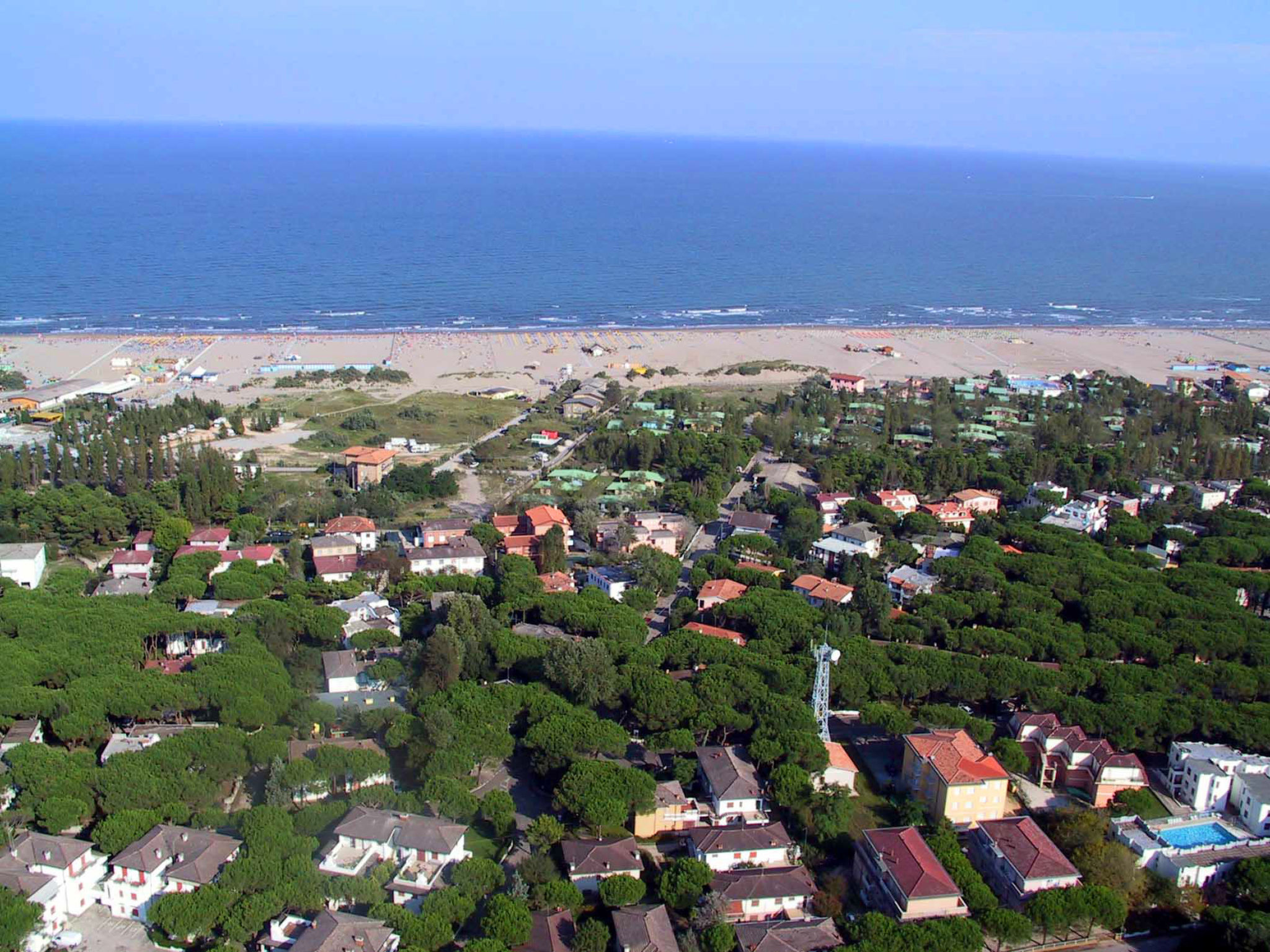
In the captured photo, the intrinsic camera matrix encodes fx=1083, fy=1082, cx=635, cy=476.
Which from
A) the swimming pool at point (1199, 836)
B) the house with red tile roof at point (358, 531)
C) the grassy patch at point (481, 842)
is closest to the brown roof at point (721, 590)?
the house with red tile roof at point (358, 531)

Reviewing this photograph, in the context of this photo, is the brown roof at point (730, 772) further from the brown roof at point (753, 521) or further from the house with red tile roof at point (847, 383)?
the house with red tile roof at point (847, 383)

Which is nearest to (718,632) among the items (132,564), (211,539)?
(211,539)

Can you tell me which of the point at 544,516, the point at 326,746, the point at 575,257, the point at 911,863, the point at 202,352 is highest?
the point at 575,257

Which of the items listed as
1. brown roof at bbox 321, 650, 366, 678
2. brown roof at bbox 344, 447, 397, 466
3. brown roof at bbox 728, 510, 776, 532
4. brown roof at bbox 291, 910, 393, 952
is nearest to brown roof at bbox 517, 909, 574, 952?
brown roof at bbox 291, 910, 393, 952

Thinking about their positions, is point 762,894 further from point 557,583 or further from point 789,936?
point 557,583

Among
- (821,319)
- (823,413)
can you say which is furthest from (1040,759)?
(821,319)

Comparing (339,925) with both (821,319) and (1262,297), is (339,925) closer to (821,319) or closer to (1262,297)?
(821,319)
